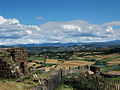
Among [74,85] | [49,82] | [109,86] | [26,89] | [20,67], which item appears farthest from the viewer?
[74,85]

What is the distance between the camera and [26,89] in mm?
25828

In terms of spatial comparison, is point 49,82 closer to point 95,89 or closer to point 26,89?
point 26,89

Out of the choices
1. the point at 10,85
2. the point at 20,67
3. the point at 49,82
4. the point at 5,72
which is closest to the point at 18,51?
the point at 20,67

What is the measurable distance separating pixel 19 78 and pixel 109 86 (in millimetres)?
15256

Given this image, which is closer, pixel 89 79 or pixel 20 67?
pixel 20 67

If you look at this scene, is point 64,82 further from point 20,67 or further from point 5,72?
point 5,72

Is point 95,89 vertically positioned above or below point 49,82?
below

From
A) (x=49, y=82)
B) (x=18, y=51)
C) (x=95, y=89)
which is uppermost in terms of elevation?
(x=18, y=51)

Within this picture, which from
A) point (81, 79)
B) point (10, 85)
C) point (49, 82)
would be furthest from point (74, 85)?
point (10, 85)

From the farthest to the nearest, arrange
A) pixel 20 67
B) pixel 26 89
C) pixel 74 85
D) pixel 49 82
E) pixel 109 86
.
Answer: pixel 74 85 < pixel 109 86 < pixel 20 67 < pixel 49 82 < pixel 26 89

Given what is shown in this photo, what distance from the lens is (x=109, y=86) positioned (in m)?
37.9

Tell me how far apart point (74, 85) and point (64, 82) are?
2.69 metres

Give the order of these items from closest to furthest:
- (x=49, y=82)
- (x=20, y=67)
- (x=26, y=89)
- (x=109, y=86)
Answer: (x=26, y=89) → (x=49, y=82) → (x=20, y=67) → (x=109, y=86)

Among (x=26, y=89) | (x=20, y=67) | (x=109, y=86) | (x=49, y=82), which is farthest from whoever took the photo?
(x=109, y=86)
